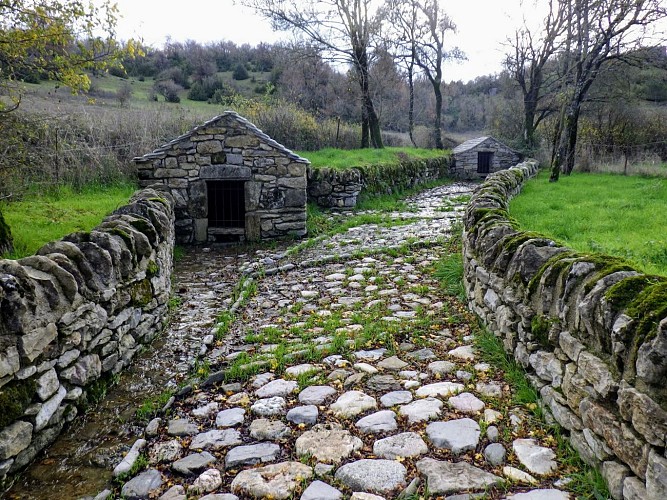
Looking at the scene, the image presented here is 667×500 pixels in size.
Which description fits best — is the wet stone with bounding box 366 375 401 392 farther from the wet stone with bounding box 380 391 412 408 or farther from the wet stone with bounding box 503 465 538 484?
the wet stone with bounding box 503 465 538 484

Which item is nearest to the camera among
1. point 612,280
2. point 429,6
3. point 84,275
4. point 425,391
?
point 612,280

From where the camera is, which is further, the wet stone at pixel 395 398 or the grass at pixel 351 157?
the grass at pixel 351 157

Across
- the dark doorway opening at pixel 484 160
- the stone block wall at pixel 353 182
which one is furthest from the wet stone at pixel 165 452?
the dark doorway opening at pixel 484 160

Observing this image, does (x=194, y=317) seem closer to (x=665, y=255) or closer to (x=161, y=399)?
(x=161, y=399)

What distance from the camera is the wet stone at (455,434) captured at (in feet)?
10.1

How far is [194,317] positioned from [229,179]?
497 cm

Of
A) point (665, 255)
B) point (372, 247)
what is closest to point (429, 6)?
point (372, 247)

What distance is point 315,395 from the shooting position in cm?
389

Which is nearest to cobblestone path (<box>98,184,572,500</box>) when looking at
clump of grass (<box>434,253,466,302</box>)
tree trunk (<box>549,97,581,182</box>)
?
clump of grass (<box>434,253,466,302</box>)

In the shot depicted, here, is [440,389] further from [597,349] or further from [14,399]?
[14,399]

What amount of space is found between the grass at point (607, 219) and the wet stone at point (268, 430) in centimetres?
344

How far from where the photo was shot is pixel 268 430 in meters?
3.43

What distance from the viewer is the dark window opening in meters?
11.0

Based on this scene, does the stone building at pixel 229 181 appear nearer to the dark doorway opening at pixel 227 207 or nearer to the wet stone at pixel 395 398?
the dark doorway opening at pixel 227 207
